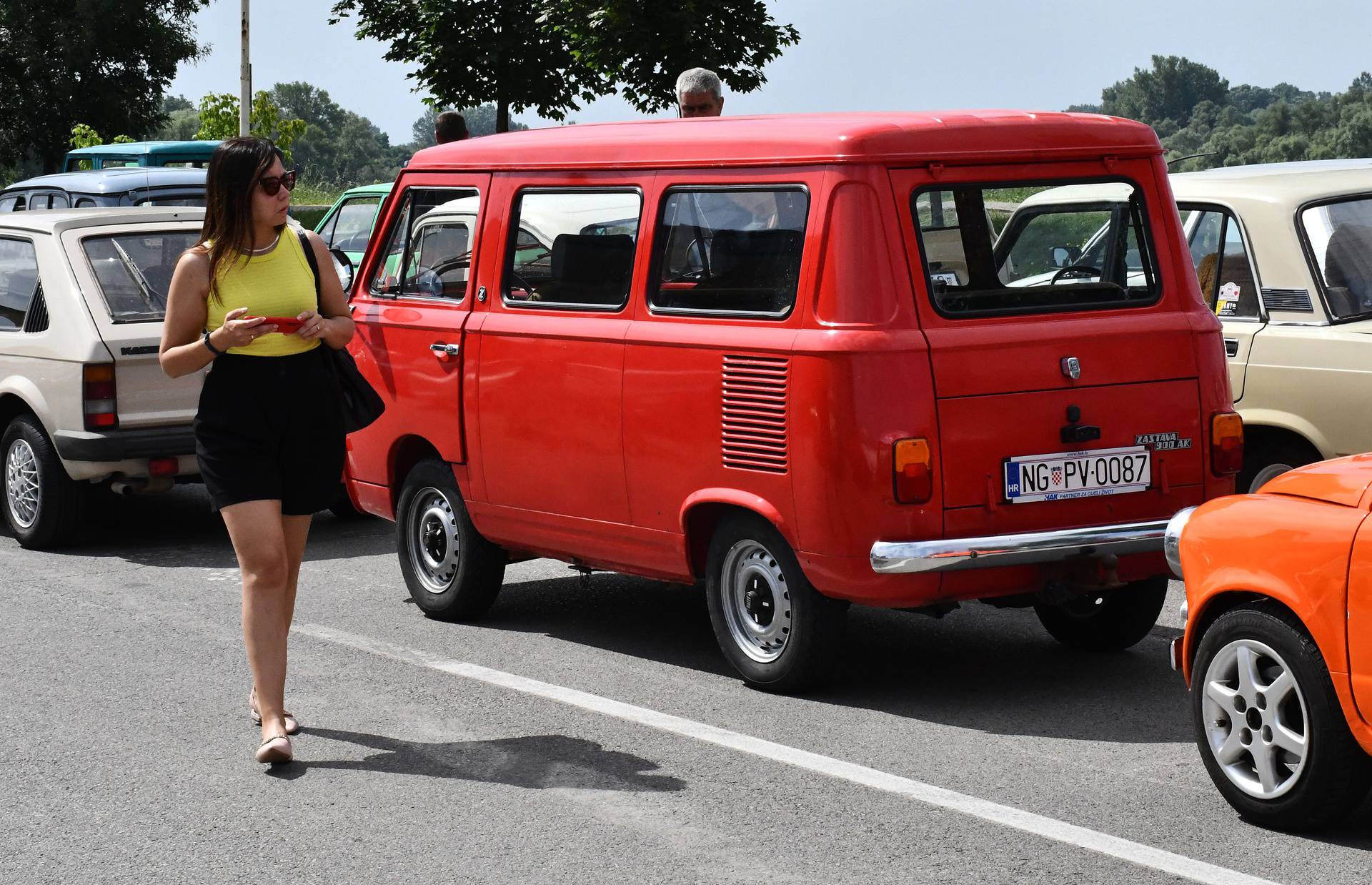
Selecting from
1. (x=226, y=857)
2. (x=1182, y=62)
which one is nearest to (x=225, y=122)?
(x=226, y=857)

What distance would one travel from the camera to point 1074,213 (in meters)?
7.51

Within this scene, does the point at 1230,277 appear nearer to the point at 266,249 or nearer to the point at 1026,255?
the point at 1026,255

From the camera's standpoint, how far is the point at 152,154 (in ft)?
76.7

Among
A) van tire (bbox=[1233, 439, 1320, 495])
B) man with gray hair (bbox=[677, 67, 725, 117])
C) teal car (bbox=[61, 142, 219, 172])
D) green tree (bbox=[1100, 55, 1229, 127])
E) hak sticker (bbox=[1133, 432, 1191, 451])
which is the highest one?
green tree (bbox=[1100, 55, 1229, 127])

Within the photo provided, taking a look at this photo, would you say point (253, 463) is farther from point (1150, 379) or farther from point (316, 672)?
point (1150, 379)

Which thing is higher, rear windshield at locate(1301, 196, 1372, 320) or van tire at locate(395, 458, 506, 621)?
rear windshield at locate(1301, 196, 1372, 320)

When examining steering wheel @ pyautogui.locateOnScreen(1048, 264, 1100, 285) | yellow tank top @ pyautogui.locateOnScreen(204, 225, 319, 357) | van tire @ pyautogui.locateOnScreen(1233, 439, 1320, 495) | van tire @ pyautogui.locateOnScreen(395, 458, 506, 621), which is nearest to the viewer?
yellow tank top @ pyautogui.locateOnScreen(204, 225, 319, 357)

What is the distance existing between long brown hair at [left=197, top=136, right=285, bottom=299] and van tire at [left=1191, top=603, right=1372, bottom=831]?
322 cm

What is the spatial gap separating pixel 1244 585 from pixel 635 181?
298 cm

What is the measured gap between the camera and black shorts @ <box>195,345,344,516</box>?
5.91 m

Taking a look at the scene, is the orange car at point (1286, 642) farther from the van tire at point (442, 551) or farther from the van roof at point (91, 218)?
the van roof at point (91, 218)

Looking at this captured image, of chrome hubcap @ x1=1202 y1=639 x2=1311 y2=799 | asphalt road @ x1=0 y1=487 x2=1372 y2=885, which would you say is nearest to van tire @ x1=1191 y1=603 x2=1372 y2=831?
chrome hubcap @ x1=1202 y1=639 x2=1311 y2=799

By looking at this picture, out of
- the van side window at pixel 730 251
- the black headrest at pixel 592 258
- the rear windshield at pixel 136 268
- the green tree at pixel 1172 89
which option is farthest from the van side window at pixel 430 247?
the green tree at pixel 1172 89

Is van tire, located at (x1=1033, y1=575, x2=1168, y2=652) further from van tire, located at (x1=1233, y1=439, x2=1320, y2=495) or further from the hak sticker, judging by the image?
van tire, located at (x1=1233, y1=439, x2=1320, y2=495)
